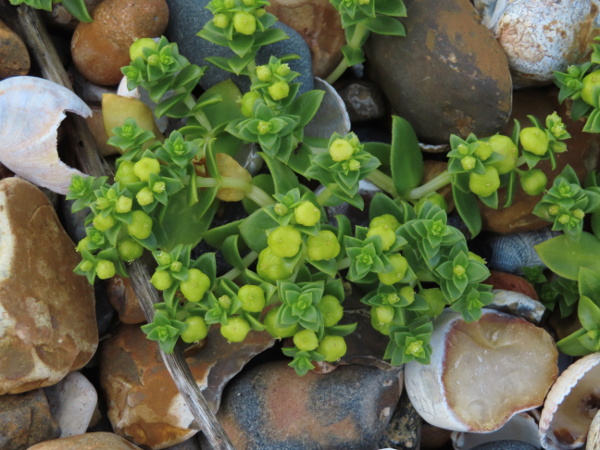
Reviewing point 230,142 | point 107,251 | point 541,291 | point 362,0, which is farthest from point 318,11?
point 541,291

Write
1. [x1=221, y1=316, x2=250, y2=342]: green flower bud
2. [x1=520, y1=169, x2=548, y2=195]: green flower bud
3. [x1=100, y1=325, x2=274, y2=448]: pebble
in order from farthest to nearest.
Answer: [x1=100, y1=325, x2=274, y2=448]: pebble → [x1=520, y1=169, x2=548, y2=195]: green flower bud → [x1=221, y1=316, x2=250, y2=342]: green flower bud

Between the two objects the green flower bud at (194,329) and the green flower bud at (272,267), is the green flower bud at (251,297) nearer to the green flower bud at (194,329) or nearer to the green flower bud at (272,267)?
the green flower bud at (272,267)

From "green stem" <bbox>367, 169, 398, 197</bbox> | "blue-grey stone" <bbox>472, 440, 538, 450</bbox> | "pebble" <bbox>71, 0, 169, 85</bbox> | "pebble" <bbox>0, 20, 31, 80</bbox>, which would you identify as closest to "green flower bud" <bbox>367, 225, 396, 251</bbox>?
"green stem" <bbox>367, 169, 398, 197</bbox>

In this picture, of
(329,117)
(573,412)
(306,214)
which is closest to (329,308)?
(306,214)

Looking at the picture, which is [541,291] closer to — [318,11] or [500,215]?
[500,215]

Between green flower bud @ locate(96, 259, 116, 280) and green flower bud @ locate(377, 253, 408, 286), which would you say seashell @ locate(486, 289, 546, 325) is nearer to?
green flower bud @ locate(377, 253, 408, 286)

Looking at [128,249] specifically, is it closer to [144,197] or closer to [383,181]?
[144,197]

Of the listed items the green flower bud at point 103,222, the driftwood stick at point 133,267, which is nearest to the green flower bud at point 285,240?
the green flower bud at point 103,222
